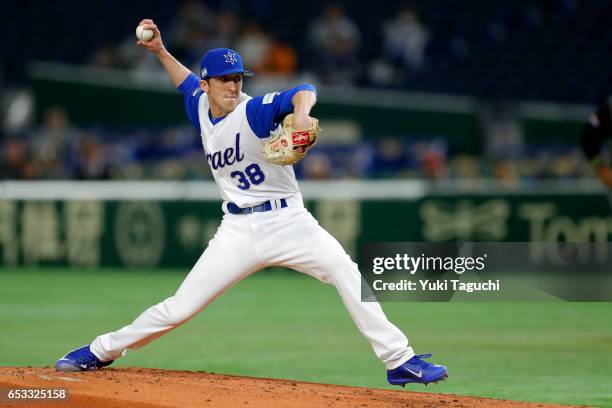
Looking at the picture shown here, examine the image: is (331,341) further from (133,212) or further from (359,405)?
(133,212)

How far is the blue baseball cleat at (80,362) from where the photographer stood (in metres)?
6.46

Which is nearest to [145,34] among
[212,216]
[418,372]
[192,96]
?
[192,96]

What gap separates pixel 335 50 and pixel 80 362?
1300 cm

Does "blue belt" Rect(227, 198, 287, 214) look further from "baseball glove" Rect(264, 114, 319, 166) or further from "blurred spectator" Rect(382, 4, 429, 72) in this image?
"blurred spectator" Rect(382, 4, 429, 72)

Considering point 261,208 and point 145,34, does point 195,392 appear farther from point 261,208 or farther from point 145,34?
point 145,34

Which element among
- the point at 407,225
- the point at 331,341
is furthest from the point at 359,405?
the point at 407,225

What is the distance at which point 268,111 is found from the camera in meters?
6.01

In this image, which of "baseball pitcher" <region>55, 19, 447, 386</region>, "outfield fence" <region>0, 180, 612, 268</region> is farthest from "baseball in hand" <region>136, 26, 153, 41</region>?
"outfield fence" <region>0, 180, 612, 268</region>

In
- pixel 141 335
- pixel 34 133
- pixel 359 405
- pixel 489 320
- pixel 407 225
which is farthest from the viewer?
pixel 34 133

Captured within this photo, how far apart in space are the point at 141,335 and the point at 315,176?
9.66m

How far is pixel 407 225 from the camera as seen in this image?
1550 cm

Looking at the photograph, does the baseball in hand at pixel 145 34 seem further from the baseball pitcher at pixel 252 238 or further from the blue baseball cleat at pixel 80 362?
the blue baseball cleat at pixel 80 362

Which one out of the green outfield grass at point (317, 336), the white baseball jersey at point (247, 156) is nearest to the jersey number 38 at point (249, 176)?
the white baseball jersey at point (247, 156)

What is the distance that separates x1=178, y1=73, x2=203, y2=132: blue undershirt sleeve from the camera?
6.64 metres
